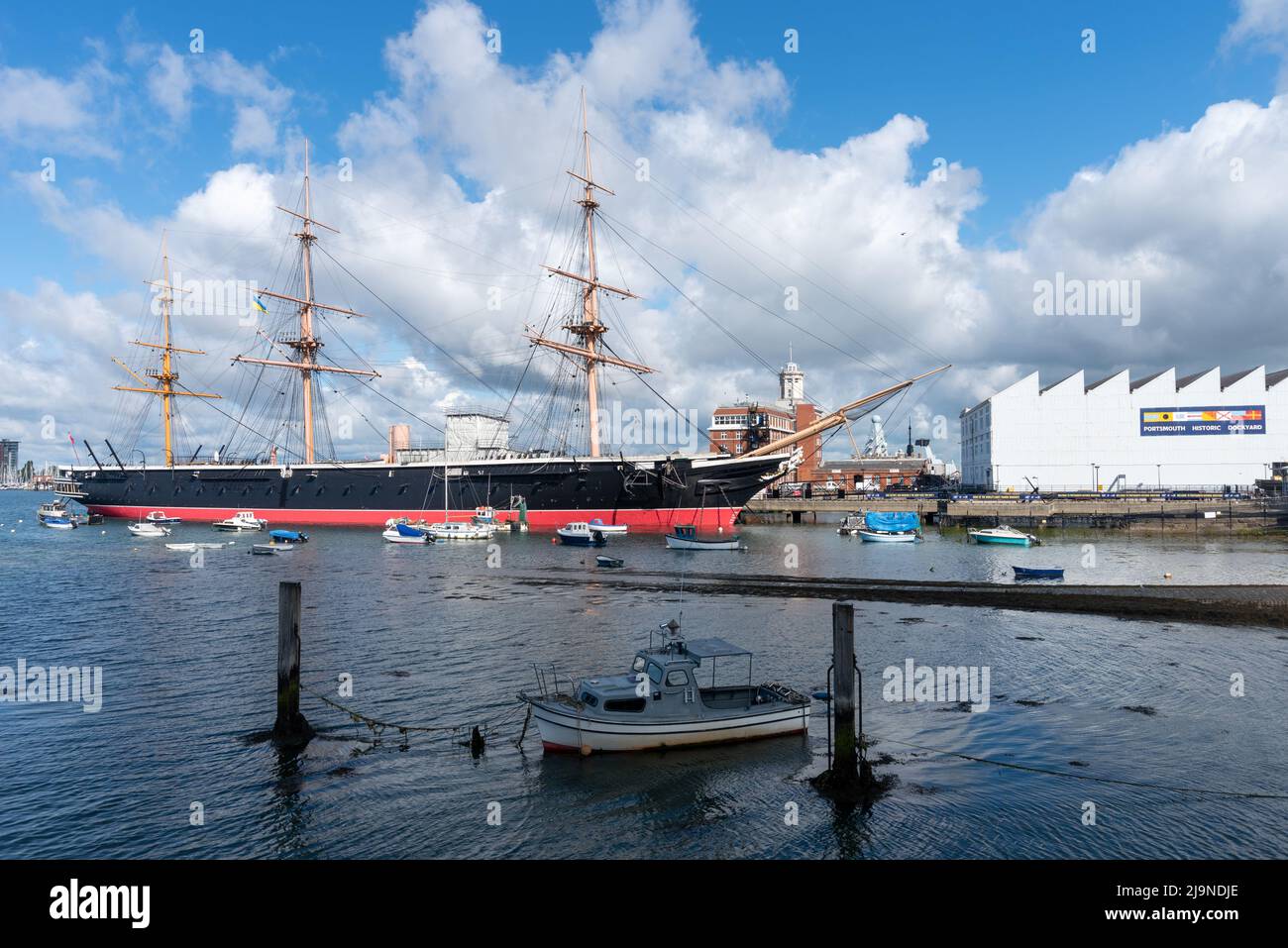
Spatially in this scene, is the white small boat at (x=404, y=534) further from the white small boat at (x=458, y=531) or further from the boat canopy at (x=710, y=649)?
the boat canopy at (x=710, y=649)

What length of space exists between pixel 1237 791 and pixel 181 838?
2008 cm

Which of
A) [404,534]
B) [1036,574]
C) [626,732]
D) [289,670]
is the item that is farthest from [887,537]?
[289,670]

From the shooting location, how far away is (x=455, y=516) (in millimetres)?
88438

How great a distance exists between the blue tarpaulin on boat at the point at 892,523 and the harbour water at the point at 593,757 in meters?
45.0

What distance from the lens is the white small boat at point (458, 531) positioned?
247 ft

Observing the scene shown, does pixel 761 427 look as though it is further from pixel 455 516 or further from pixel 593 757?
pixel 593 757

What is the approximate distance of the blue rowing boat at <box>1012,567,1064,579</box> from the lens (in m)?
45.4

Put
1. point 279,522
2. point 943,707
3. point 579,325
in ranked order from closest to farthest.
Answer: point 943,707
point 579,325
point 279,522

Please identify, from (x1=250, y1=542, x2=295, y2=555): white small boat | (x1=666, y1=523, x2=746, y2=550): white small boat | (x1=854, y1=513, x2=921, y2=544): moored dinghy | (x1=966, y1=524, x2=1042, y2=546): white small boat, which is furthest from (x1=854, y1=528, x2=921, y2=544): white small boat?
(x1=250, y1=542, x2=295, y2=555): white small boat

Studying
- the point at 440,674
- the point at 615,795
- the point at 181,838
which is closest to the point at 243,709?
the point at 440,674

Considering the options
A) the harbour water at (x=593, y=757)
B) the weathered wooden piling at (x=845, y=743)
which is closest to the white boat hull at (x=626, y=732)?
the harbour water at (x=593, y=757)

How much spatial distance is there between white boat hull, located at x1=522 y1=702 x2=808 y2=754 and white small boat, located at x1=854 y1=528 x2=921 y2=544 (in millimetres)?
59985

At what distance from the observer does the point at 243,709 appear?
20.7 metres

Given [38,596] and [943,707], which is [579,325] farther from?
[943,707]
